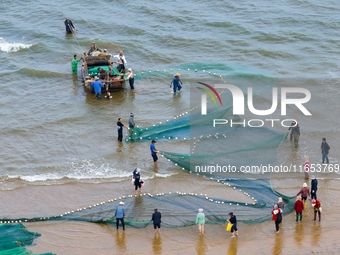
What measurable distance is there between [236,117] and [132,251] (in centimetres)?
913

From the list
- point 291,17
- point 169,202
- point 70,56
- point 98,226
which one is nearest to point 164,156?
point 169,202

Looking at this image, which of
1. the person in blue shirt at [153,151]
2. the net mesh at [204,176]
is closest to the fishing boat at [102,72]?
the net mesh at [204,176]

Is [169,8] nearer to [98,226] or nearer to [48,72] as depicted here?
[48,72]

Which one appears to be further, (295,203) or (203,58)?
(203,58)

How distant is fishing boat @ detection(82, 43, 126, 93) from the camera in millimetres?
27344

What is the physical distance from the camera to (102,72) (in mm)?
27516

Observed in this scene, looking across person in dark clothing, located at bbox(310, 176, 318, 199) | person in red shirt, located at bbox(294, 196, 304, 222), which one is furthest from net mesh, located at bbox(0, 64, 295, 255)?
person in dark clothing, located at bbox(310, 176, 318, 199)

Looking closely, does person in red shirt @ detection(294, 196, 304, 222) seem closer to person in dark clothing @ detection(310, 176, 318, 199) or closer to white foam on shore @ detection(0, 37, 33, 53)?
person in dark clothing @ detection(310, 176, 318, 199)

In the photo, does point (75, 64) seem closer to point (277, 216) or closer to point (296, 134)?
point (296, 134)

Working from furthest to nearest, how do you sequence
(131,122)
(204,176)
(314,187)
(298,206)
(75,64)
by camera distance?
(75,64), (131,122), (204,176), (314,187), (298,206)

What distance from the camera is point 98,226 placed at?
56.9ft

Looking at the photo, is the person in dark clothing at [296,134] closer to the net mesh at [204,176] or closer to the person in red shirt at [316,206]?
the net mesh at [204,176]

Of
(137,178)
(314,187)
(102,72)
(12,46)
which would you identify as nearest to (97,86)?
(102,72)

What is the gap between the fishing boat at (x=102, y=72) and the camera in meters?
27.3
